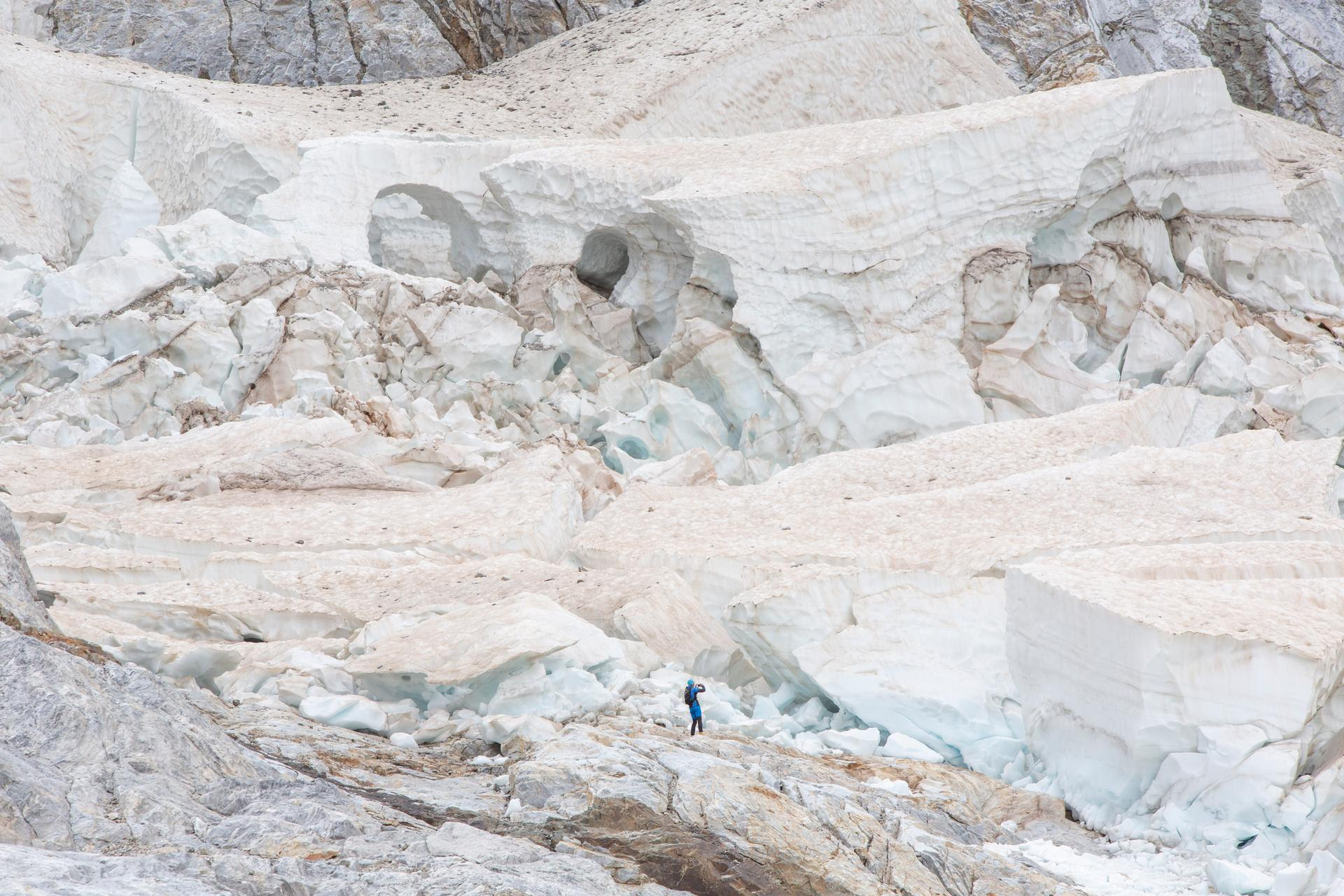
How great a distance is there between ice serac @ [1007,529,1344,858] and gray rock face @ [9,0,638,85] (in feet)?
69.1

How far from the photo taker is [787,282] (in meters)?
15.1

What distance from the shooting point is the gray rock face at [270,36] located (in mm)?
24109

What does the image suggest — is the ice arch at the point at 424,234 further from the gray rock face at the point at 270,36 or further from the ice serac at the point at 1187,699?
the ice serac at the point at 1187,699

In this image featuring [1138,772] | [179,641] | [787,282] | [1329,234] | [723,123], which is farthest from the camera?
[723,123]

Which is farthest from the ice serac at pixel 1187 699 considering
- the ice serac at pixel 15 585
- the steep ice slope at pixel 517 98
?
the steep ice slope at pixel 517 98

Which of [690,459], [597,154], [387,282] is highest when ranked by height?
[597,154]

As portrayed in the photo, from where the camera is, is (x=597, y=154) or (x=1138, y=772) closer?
(x=1138, y=772)

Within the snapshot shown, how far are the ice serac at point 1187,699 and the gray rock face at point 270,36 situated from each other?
21050 millimetres

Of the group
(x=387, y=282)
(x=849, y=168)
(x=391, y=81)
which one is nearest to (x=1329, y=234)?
(x=849, y=168)

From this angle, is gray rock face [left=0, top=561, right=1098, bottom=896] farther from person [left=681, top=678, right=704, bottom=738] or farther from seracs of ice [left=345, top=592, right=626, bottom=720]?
seracs of ice [left=345, top=592, right=626, bottom=720]

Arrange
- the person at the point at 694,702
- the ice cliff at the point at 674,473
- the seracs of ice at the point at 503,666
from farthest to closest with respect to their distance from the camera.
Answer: the seracs of ice at the point at 503,666, the person at the point at 694,702, the ice cliff at the point at 674,473

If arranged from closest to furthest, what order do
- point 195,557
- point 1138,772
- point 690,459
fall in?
point 1138,772
point 195,557
point 690,459

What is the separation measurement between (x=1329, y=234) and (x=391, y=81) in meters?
15.6

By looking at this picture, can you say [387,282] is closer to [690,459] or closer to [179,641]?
[690,459]
